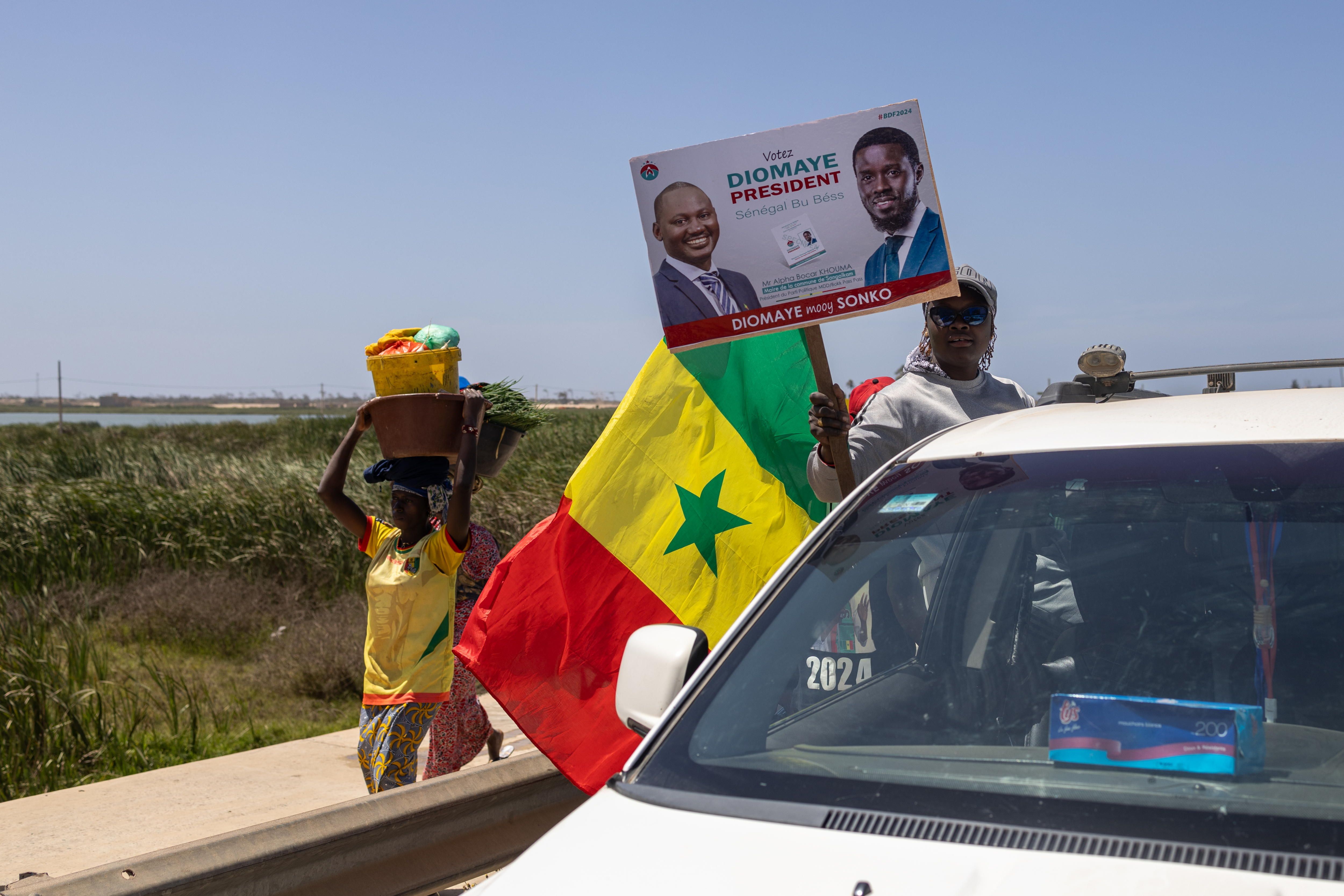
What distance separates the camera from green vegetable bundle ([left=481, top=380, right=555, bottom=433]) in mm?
4891

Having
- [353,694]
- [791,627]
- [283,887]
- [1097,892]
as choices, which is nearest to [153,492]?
[353,694]

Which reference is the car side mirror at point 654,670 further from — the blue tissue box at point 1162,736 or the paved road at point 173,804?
the paved road at point 173,804

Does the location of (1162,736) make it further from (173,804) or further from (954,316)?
(173,804)

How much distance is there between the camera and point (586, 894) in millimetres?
1753

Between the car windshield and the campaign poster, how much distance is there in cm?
122

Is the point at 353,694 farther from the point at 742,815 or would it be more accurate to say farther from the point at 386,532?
the point at 742,815

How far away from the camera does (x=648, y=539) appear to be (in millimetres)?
4797

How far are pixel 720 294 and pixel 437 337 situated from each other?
1402 mm

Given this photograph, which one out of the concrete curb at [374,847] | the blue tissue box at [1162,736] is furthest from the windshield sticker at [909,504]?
the concrete curb at [374,847]

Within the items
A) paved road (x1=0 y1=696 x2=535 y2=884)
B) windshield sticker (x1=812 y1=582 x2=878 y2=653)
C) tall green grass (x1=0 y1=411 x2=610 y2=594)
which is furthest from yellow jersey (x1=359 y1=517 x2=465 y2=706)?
tall green grass (x1=0 y1=411 x2=610 y2=594)

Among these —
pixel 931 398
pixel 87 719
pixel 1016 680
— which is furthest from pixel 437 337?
pixel 87 719

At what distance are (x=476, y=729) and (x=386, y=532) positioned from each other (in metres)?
0.97

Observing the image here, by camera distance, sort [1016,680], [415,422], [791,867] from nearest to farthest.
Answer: [791,867], [1016,680], [415,422]

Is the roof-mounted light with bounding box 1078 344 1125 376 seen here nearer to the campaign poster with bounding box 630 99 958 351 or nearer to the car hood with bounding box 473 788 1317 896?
the campaign poster with bounding box 630 99 958 351
